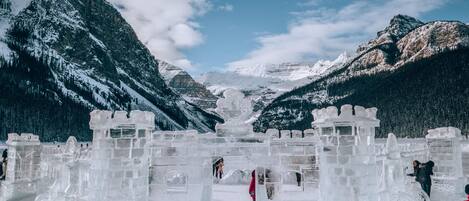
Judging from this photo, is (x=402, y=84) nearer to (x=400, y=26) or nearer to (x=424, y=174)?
(x=400, y=26)

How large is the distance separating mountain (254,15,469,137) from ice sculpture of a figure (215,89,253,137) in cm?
5738

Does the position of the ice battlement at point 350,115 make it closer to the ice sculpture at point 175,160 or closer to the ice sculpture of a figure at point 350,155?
the ice sculpture of a figure at point 350,155

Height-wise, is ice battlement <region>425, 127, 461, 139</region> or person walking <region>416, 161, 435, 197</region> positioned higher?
ice battlement <region>425, 127, 461, 139</region>

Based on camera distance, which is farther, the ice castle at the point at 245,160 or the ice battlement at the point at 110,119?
the ice battlement at the point at 110,119

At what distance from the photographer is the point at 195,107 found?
161000 millimetres

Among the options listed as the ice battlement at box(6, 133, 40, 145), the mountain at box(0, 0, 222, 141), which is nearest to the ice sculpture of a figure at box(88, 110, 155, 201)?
the ice battlement at box(6, 133, 40, 145)

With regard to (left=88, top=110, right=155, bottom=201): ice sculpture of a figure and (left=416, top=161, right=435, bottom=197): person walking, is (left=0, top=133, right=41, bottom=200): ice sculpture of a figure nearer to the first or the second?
(left=88, top=110, right=155, bottom=201): ice sculpture of a figure

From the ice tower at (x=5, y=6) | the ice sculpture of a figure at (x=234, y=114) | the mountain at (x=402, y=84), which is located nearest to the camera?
the ice sculpture of a figure at (x=234, y=114)

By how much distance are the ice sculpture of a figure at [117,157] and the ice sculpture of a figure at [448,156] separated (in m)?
9.30

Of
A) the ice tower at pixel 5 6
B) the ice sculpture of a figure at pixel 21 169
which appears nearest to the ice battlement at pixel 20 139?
the ice sculpture of a figure at pixel 21 169

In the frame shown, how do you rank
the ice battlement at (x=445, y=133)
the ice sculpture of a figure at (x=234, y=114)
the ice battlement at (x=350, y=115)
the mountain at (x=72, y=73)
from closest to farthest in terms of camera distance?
1. the ice battlement at (x=350, y=115)
2. the ice sculpture of a figure at (x=234, y=114)
3. the ice battlement at (x=445, y=133)
4. the mountain at (x=72, y=73)

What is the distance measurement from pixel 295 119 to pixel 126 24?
260ft

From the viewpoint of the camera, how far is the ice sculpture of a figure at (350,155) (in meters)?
8.70

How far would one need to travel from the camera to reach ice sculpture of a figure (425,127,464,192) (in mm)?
12188
